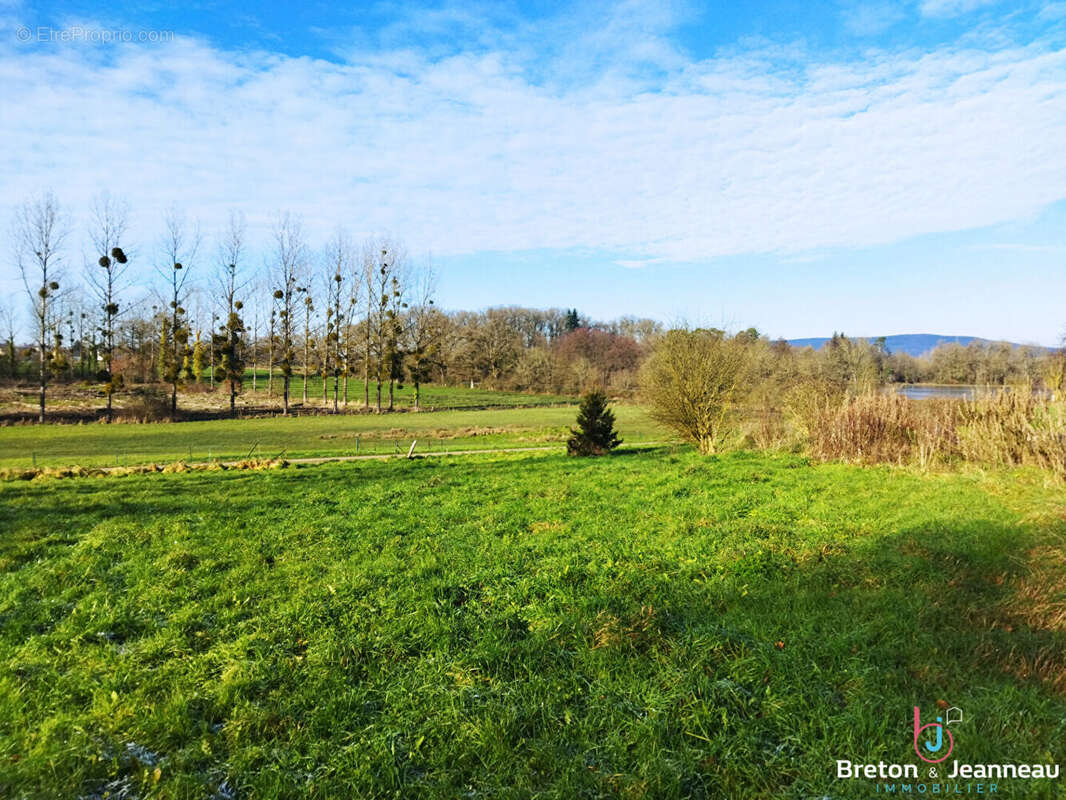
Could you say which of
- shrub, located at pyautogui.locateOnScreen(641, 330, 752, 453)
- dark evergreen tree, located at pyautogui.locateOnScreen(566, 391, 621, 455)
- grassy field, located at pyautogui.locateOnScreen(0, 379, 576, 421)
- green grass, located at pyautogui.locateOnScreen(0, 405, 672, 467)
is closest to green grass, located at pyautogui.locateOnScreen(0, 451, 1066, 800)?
dark evergreen tree, located at pyautogui.locateOnScreen(566, 391, 621, 455)

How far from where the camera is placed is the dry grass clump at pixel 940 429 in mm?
11578

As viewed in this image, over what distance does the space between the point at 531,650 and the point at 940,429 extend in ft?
43.9

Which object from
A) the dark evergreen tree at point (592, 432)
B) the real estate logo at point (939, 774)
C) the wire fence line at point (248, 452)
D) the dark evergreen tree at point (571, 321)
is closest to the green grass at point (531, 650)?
the real estate logo at point (939, 774)

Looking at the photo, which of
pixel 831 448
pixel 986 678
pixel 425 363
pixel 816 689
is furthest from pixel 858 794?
Answer: pixel 425 363

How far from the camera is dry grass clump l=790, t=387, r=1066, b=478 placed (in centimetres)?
1158

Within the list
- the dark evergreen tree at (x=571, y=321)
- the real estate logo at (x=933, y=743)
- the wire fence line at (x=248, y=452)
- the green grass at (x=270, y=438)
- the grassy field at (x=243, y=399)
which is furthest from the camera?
the dark evergreen tree at (x=571, y=321)

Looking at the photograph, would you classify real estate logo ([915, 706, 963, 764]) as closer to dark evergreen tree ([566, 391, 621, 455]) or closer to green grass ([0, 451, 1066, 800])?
green grass ([0, 451, 1066, 800])

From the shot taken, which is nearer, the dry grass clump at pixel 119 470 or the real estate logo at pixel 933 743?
the real estate logo at pixel 933 743

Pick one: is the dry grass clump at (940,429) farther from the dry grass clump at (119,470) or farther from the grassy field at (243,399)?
the grassy field at (243,399)

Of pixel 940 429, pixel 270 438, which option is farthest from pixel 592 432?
pixel 270 438

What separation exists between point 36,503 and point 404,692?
453 inches

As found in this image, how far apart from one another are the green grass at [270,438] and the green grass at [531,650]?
1564 centimetres

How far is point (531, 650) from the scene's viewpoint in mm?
4945

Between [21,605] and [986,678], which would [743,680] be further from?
[21,605]
